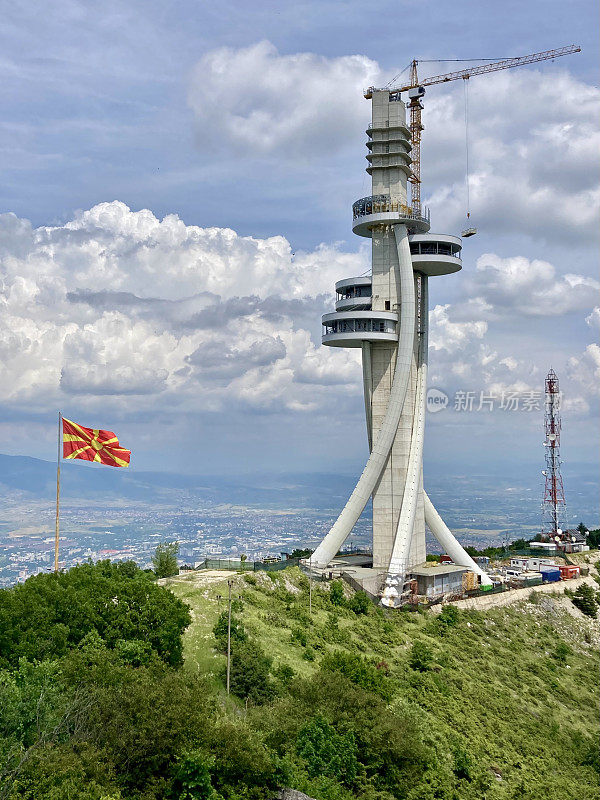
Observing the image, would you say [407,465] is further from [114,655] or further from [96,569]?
A: [114,655]

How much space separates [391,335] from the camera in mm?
68562

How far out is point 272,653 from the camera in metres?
45.7

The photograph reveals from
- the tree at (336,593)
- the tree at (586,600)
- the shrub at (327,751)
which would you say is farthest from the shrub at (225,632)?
the tree at (586,600)

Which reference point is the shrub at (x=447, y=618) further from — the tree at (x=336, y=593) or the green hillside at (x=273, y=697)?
the tree at (x=336, y=593)

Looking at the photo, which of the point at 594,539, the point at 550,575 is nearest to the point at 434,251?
the point at 550,575

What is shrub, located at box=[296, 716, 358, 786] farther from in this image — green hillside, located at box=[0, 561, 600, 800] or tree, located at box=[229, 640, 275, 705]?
tree, located at box=[229, 640, 275, 705]

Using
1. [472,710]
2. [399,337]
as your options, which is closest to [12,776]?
[472,710]

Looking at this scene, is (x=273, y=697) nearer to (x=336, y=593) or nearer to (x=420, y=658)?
(x=420, y=658)

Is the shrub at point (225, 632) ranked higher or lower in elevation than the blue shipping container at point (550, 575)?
higher

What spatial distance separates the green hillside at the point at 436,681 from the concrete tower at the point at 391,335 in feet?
26.4

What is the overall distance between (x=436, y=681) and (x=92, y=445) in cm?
2511

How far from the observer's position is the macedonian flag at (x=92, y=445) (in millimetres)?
44969

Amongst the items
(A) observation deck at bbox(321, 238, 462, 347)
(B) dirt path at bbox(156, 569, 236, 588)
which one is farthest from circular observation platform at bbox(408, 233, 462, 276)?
(B) dirt path at bbox(156, 569, 236, 588)

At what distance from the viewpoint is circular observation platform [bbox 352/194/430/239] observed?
6881 centimetres
